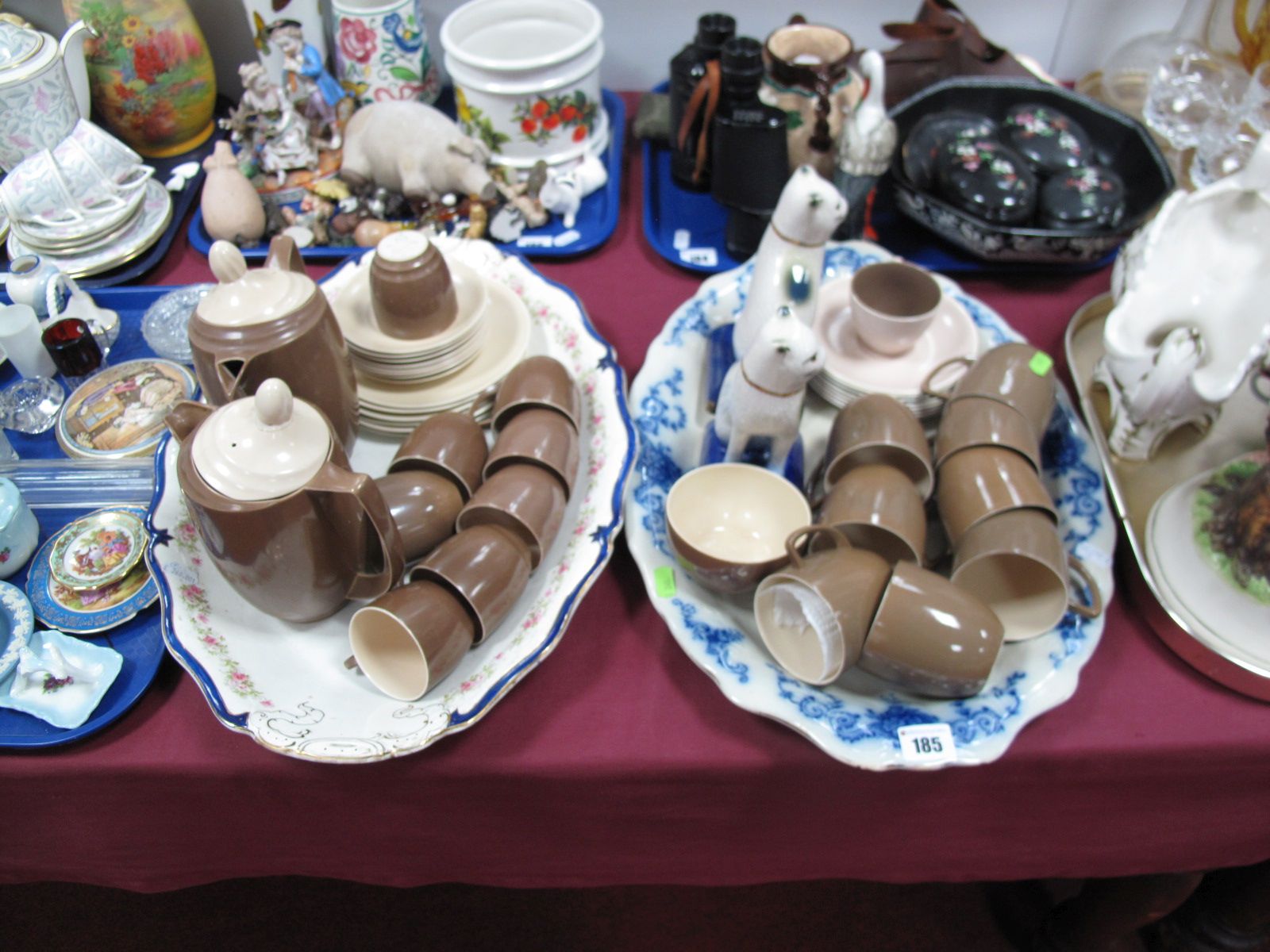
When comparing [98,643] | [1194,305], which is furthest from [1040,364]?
[98,643]

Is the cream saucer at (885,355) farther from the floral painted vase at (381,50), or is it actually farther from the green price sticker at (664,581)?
the floral painted vase at (381,50)

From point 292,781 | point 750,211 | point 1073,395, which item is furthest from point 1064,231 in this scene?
point 292,781

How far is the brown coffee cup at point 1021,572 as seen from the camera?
0.67 metres

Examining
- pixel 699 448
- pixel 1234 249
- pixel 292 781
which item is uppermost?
pixel 1234 249

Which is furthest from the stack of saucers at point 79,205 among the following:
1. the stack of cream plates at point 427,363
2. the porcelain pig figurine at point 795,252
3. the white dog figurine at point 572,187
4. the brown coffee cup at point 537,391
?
the porcelain pig figurine at point 795,252

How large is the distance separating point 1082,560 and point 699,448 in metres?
0.36

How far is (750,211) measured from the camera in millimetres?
1020

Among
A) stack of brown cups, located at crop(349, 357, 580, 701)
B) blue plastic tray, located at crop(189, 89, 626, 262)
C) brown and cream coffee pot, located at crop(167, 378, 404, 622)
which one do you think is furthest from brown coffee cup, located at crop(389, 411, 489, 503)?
blue plastic tray, located at crop(189, 89, 626, 262)

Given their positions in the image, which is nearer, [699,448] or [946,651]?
[946,651]

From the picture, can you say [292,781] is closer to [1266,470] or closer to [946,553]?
[946,553]

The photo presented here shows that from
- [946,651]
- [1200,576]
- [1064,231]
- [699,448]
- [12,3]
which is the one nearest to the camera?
[946,651]

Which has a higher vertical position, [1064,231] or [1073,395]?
[1064,231]

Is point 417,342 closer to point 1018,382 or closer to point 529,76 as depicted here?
point 529,76

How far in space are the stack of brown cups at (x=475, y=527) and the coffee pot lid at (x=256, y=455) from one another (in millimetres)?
113
